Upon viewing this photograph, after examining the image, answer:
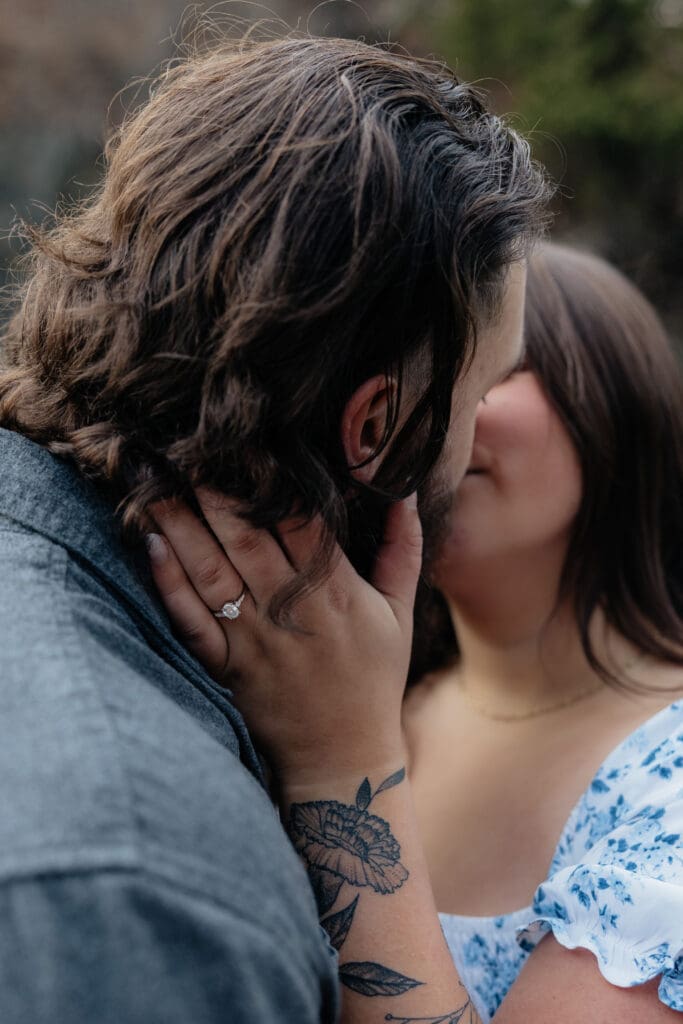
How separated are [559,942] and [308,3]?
1109 cm

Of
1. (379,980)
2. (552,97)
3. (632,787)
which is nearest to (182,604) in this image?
(379,980)

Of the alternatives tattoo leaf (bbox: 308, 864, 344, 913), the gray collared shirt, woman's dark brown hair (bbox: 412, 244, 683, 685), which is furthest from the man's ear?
woman's dark brown hair (bbox: 412, 244, 683, 685)

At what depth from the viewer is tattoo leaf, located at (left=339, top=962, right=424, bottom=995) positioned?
1321mm

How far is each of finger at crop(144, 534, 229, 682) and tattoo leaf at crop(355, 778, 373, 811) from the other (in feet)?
1.03

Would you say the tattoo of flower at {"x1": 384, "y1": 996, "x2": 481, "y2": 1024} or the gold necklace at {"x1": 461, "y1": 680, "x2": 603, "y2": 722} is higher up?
the tattoo of flower at {"x1": 384, "y1": 996, "x2": 481, "y2": 1024}

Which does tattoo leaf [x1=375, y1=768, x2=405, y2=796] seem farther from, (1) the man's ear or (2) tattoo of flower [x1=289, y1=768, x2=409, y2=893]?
(1) the man's ear

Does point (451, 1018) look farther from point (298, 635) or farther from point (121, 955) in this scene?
point (121, 955)

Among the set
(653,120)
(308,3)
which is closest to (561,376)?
(653,120)

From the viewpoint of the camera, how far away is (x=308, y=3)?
34.4 ft

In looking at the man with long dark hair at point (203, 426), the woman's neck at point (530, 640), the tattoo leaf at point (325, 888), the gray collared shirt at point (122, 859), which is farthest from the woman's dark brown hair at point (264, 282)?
the woman's neck at point (530, 640)

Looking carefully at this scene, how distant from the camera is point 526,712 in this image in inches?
95.2

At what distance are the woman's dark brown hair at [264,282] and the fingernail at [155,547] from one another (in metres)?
0.06

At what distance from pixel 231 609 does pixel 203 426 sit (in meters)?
0.31

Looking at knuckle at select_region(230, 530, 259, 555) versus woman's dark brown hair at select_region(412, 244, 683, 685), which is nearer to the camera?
knuckle at select_region(230, 530, 259, 555)
